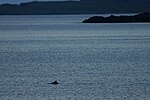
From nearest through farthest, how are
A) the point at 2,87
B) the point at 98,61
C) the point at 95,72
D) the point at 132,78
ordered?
the point at 2,87 → the point at 132,78 → the point at 95,72 → the point at 98,61

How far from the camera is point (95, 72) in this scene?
2184 inches

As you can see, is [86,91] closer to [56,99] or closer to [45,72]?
[56,99]

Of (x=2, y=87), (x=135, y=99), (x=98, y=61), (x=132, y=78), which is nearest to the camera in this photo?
(x=135, y=99)

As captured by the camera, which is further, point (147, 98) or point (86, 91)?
point (86, 91)

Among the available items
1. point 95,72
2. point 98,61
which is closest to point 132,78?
point 95,72

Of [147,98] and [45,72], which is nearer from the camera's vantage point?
[147,98]

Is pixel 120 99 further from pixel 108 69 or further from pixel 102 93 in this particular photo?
pixel 108 69

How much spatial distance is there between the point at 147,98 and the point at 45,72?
17719mm

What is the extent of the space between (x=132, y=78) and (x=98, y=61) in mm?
17330

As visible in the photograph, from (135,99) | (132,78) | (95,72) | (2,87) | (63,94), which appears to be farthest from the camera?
(95,72)

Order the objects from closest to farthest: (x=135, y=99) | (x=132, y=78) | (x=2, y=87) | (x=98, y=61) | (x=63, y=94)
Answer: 1. (x=135, y=99)
2. (x=63, y=94)
3. (x=2, y=87)
4. (x=132, y=78)
5. (x=98, y=61)

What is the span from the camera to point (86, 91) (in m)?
43.7

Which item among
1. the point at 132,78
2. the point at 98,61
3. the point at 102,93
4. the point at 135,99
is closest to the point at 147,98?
the point at 135,99

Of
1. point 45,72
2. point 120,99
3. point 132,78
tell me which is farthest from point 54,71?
point 120,99
